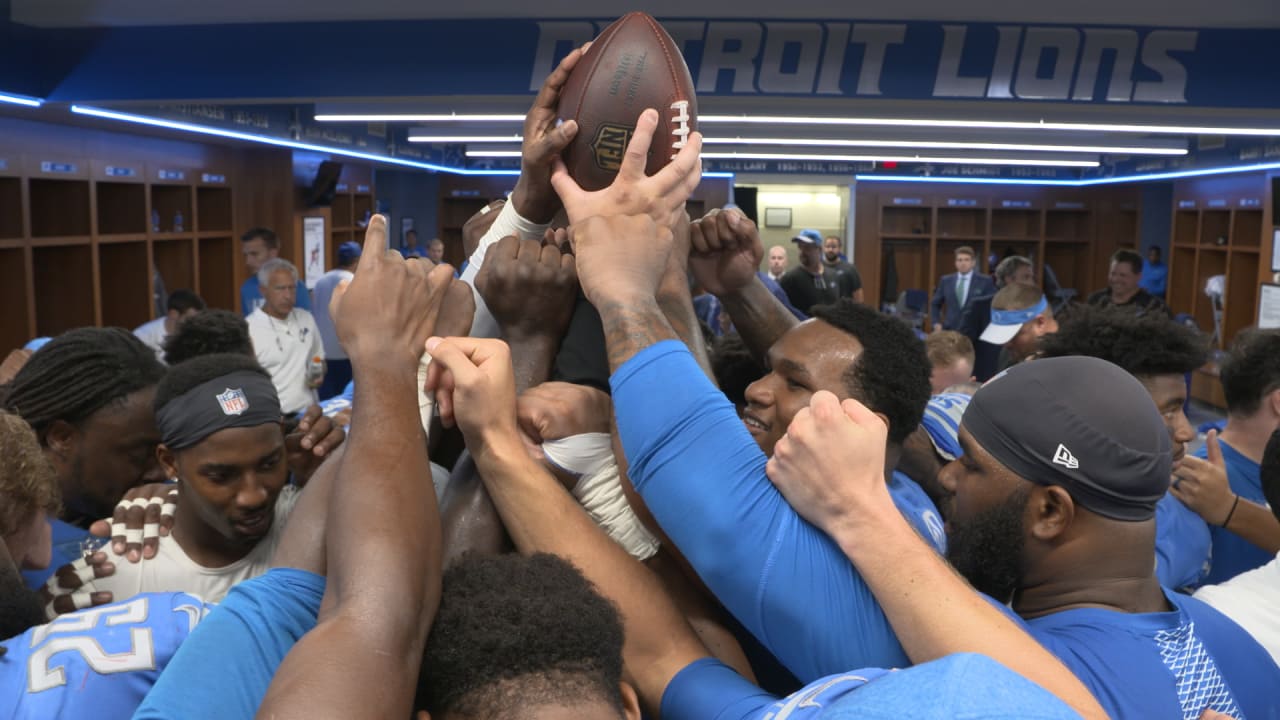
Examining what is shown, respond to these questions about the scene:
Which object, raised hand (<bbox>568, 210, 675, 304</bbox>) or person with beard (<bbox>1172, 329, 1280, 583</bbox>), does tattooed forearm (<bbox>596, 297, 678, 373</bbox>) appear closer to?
raised hand (<bbox>568, 210, 675, 304</bbox>)

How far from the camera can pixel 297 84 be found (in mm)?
5926

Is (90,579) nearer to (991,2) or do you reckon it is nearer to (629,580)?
(629,580)

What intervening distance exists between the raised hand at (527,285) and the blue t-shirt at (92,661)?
0.67 metres

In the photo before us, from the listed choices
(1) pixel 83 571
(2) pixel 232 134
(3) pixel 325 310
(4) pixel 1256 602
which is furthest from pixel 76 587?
(2) pixel 232 134

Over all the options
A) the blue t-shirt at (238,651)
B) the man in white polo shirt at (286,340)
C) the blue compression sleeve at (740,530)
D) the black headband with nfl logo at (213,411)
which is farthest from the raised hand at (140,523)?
the man in white polo shirt at (286,340)

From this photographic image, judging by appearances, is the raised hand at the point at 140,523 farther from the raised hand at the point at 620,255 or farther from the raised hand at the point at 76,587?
the raised hand at the point at 620,255

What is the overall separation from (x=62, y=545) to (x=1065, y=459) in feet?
6.48

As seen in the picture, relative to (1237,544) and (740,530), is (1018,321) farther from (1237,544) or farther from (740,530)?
(740,530)

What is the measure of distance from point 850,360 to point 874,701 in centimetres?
106

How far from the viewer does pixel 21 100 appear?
237 inches

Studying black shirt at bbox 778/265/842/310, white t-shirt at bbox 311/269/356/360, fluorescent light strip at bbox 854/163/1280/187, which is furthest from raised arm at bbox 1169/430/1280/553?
fluorescent light strip at bbox 854/163/1280/187

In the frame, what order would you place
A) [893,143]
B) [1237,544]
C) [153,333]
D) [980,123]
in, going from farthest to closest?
[893,143] < [980,123] < [153,333] < [1237,544]

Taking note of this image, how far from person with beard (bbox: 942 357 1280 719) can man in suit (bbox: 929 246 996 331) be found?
29.2 feet

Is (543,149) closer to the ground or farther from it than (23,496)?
farther from it
